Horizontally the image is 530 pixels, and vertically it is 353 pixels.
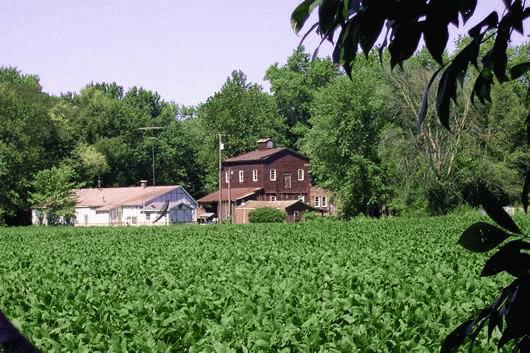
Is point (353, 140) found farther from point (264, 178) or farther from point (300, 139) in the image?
point (264, 178)

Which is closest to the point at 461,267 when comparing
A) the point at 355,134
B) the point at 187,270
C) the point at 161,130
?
the point at 187,270

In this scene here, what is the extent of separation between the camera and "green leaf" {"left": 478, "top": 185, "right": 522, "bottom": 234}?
1788 mm

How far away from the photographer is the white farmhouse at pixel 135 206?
83938 mm

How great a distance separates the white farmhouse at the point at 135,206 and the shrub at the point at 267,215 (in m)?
11.4

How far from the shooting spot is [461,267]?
61.6 feet

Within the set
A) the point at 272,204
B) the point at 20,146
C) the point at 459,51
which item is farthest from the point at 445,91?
the point at 272,204

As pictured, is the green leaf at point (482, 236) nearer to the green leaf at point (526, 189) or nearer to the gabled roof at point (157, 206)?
the green leaf at point (526, 189)

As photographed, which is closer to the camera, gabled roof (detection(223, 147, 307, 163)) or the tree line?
the tree line

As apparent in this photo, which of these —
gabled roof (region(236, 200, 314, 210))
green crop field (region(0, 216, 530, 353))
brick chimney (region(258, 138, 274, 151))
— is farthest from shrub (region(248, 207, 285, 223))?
green crop field (region(0, 216, 530, 353))

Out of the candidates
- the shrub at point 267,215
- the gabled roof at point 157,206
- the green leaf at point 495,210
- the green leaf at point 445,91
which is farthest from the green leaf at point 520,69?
the gabled roof at point 157,206

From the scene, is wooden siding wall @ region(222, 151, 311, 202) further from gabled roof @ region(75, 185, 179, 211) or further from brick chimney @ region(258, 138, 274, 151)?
gabled roof @ region(75, 185, 179, 211)

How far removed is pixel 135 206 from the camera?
84.2 m

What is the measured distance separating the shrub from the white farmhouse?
37.3 feet

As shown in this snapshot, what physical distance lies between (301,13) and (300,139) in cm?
8500
